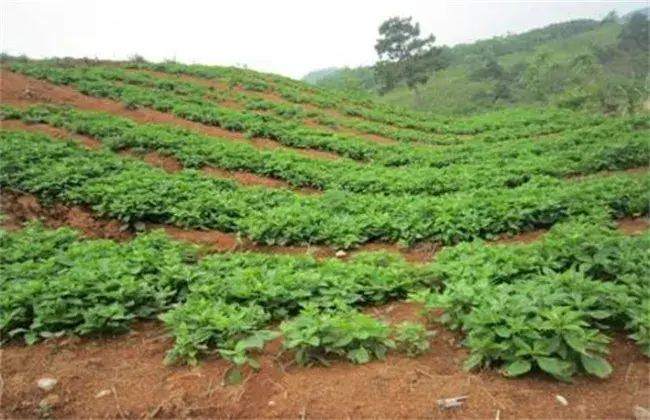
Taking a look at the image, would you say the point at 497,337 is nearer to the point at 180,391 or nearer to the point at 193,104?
the point at 180,391

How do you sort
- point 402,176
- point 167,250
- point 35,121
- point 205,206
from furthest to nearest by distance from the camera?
point 35,121 < point 402,176 < point 205,206 < point 167,250

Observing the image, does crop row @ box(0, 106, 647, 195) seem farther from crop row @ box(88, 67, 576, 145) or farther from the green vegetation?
crop row @ box(88, 67, 576, 145)

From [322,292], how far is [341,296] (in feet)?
0.55

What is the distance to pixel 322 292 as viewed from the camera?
4.71 meters

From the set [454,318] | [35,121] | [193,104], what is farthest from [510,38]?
[454,318]

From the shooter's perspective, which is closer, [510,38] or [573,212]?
[573,212]

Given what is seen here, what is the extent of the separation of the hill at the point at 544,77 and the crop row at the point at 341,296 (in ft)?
80.6

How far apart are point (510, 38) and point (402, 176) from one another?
309 ft

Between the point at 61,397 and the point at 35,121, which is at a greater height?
the point at 35,121

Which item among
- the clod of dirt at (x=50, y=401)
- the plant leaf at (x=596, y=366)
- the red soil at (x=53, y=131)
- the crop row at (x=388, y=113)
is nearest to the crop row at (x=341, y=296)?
the plant leaf at (x=596, y=366)

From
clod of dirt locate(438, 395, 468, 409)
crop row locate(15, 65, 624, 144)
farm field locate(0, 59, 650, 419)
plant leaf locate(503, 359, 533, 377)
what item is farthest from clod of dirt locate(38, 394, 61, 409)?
crop row locate(15, 65, 624, 144)

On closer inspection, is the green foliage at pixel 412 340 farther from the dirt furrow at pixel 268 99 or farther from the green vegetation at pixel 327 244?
the dirt furrow at pixel 268 99

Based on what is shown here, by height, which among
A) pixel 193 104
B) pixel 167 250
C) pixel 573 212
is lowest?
pixel 573 212

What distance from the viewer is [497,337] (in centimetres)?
353
